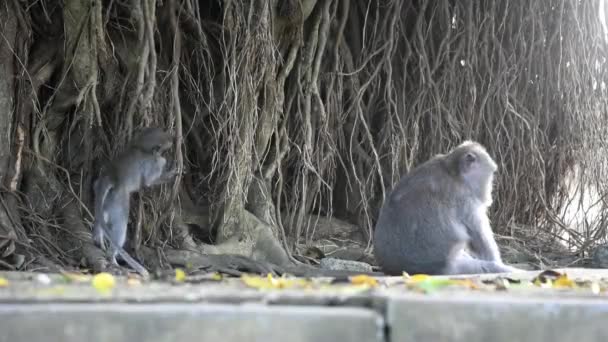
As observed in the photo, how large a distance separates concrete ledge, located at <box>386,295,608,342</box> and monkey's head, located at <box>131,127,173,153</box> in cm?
334

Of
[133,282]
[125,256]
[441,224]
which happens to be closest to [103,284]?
[133,282]

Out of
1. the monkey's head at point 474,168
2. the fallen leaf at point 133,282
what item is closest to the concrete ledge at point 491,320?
the fallen leaf at point 133,282

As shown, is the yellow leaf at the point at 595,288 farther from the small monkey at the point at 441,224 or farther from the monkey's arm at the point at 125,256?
the monkey's arm at the point at 125,256

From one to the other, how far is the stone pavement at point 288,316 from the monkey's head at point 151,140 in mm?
2808

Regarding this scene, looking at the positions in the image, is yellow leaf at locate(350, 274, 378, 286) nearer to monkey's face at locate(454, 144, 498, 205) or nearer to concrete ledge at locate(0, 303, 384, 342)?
concrete ledge at locate(0, 303, 384, 342)

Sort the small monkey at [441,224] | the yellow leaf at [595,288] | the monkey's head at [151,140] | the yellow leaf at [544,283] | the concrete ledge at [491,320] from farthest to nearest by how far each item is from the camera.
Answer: the monkey's head at [151,140], the small monkey at [441,224], the yellow leaf at [544,283], the yellow leaf at [595,288], the concrete ledge at [491,320]

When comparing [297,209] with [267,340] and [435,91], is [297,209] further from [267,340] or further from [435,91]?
[267,340]

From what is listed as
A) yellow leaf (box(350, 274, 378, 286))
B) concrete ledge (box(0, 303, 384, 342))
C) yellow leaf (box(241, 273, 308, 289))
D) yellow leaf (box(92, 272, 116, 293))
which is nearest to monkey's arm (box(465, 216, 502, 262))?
yellow leaf (box(350, 274, 378, 286))

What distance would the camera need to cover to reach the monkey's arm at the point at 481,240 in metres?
5.15

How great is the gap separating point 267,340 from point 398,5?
17.2 feet

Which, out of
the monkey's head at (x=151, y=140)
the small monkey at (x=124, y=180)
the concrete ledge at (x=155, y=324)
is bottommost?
the concrete ledge at (x=155, y=324)

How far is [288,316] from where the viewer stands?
2.33 metres

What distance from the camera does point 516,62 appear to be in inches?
308

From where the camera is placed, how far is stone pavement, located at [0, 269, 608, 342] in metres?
2.30
